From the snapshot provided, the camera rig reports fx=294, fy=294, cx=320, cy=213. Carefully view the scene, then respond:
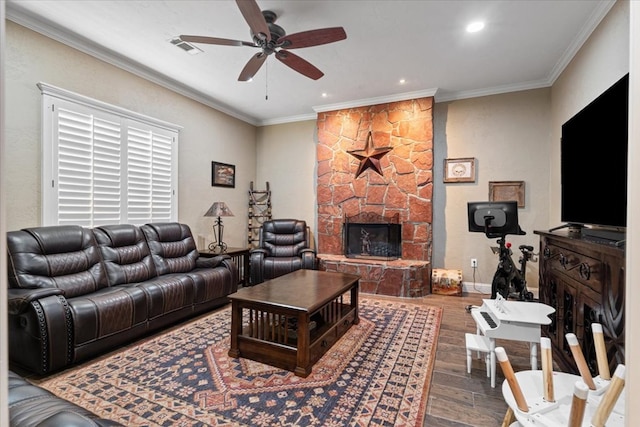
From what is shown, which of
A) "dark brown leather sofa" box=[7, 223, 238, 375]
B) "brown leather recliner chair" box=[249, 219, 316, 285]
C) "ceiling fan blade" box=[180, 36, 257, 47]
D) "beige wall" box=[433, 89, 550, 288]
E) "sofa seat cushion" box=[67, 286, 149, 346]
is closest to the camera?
"dark brown leather sofa" box=[7, 223, 238, 375]

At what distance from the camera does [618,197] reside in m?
1.73

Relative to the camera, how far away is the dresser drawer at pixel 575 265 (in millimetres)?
1690

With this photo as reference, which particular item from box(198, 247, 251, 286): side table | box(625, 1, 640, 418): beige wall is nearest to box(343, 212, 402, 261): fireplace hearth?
box(198, 247, 251, 286): side table

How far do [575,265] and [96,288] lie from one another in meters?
3.92

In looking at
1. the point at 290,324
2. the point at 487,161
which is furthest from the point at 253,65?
the point at 487,161

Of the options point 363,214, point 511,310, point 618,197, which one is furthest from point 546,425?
point 363,214

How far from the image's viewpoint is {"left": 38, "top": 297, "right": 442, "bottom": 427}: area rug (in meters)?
1.76

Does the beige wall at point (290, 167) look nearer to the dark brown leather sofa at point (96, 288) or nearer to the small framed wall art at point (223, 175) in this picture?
the small framed wall art at point (223, 175)

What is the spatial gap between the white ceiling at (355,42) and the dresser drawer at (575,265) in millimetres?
2128

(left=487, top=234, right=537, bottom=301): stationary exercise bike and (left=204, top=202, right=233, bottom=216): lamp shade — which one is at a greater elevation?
(left=204, top=202, right=233, bottom=216): lamp shade

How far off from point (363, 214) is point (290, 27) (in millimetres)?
2942

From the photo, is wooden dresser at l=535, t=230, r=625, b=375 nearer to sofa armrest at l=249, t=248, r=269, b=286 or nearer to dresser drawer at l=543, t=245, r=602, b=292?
dresser drawer at l=543, t=245, r=602, b=292

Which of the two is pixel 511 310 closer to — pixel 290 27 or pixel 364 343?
pixel 364 343

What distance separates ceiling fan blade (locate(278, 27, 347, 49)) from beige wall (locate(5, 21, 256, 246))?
78.8 inches
